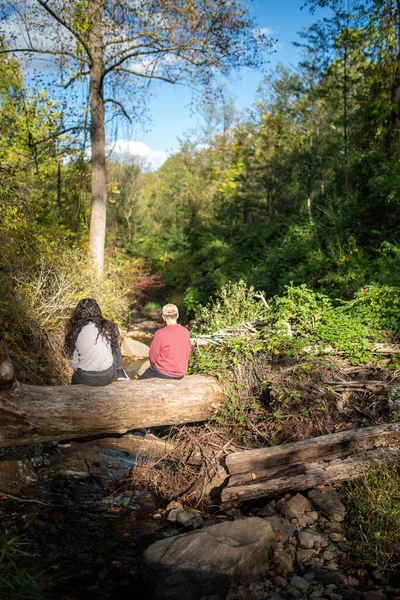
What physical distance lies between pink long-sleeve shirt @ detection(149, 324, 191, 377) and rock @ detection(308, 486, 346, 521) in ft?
7.60

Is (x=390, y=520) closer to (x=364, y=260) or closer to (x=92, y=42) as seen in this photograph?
(x=364, y=260)

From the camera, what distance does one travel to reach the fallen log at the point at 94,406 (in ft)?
15.7

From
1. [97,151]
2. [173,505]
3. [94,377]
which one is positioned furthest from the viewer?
[97,151]

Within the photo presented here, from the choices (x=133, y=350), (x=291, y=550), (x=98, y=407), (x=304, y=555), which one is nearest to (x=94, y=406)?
(x=98, y=407)

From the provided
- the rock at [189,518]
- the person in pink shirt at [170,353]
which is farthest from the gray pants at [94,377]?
the rock at [189,518]

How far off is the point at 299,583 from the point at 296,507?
3.38ft

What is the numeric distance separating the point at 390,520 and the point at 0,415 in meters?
4.01

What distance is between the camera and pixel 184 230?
26578 millimetres

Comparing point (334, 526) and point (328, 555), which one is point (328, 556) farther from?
point (334, 526)

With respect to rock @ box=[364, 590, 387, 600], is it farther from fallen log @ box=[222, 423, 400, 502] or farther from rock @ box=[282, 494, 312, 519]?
fallen log @ box=[222, 423, 400, 502]

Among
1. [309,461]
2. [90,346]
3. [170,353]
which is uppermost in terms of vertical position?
[90,346]

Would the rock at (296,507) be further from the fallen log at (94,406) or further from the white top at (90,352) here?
the white top at (90,352)

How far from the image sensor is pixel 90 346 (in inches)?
230

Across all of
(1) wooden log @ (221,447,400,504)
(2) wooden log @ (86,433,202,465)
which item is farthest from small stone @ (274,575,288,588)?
(2) wooden log @ (86,433,202,465)
